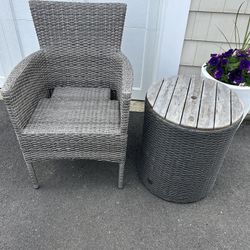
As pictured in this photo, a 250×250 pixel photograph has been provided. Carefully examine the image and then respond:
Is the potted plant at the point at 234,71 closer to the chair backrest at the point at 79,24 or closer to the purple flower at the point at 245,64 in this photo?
the purple flower at the point at 245,64

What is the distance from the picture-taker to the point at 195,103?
1319 millimetres

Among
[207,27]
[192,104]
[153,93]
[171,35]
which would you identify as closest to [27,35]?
[171,35]

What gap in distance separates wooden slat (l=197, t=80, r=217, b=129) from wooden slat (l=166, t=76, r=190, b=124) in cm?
10

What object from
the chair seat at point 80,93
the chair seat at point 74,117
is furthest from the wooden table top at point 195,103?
the chair seat at point 80,93

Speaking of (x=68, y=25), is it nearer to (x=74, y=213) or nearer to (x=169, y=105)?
(x=169, y=105)

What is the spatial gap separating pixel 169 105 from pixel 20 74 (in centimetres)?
78

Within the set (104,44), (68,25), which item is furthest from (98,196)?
(68,25)

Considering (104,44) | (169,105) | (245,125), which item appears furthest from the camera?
(245,125)

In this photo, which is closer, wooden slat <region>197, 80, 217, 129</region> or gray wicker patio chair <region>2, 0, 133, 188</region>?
wooden slat <region>197, 80, 217, 129</region>

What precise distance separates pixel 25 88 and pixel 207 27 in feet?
4.05

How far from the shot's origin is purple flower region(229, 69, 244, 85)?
61.8 inches

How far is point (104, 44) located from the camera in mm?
1590

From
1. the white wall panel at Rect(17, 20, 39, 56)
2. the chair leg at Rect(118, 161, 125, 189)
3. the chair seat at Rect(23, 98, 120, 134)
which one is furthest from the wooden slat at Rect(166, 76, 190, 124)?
the white wall panel at Rect(17, 20, 39, 56)

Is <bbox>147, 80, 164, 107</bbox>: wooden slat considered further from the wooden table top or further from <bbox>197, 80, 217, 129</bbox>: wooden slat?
<bbox>197, 80, 217, 129</bbox>: wooden slat
